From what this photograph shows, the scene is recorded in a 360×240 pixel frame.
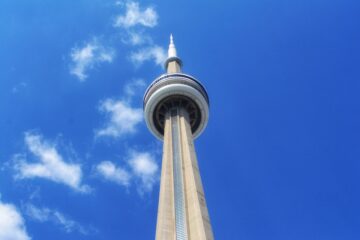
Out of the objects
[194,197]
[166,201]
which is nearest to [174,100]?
[166,201]

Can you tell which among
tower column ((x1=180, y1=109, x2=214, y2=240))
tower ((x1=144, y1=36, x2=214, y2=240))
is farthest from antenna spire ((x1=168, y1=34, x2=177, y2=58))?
tower column ((x1=180, y1=109, x2=214, y2=240))

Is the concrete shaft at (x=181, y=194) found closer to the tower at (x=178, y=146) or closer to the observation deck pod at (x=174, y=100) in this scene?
the tower at (x=178, y=146)

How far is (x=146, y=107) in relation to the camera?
185 ft

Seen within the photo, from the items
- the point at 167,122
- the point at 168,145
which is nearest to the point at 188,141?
the point at 168,145

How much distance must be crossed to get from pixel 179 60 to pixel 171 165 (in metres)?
22.6

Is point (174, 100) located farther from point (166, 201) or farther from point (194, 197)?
point (194, 197)

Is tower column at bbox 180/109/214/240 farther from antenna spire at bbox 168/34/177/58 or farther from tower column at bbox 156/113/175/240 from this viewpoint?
antenna spire at bbox 168/34/177/58

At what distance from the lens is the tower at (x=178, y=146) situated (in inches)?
1515

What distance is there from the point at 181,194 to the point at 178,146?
7549mm

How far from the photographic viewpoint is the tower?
38469 millimetres

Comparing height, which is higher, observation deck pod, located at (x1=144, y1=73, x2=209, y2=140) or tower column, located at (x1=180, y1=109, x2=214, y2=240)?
observation deck pod, located at (x1=144, y1=73, x2=209, y2=140)

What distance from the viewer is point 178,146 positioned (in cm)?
4828

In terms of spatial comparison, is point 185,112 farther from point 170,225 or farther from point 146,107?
point 170,225

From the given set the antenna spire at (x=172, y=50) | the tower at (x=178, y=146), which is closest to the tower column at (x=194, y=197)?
the tower at (x=178, y=146)
